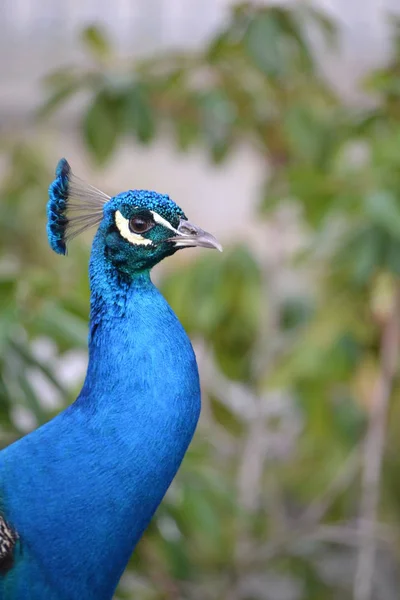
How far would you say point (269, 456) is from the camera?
2.45m

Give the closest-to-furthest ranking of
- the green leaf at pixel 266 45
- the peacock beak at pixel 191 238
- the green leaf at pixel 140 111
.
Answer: the peacock beak at pixel 191 238 → the green leaf at pixel 266 45 → the green leaf at pixel 140 111

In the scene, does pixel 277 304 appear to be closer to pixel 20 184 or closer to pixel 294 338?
pixel 294 338

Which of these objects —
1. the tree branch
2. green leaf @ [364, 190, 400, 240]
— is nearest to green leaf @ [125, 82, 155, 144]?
green leaf @ [364, 190, 400, 240]

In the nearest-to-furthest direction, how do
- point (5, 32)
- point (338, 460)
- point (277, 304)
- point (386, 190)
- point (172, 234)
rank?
point (172, 234)
point (386, 190)
point (338, 460)
point (277, 304)
point (5, 32)

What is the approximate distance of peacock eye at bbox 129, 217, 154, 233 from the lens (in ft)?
3.15

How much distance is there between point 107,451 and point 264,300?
0.97m

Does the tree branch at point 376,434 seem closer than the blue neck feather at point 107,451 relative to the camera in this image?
No

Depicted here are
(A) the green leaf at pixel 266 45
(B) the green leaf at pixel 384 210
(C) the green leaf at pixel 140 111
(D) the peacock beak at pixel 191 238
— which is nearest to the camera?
(D) the peacock beak at pixel 191 238

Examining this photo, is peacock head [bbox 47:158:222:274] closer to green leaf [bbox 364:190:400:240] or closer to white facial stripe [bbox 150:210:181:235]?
white facial stripe [bbox 150:210:181:235]

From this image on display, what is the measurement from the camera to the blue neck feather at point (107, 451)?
3.18 feet

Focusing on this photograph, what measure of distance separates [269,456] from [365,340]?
2.50 feet

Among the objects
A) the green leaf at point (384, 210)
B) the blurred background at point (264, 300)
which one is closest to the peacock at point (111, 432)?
Result: the blurred background at point (264, 300)

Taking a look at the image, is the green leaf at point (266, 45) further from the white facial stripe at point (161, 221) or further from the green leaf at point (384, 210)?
the white facial stripe at point (161, 221)

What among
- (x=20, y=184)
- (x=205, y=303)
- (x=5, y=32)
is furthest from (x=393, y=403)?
(x=5, y=32)
